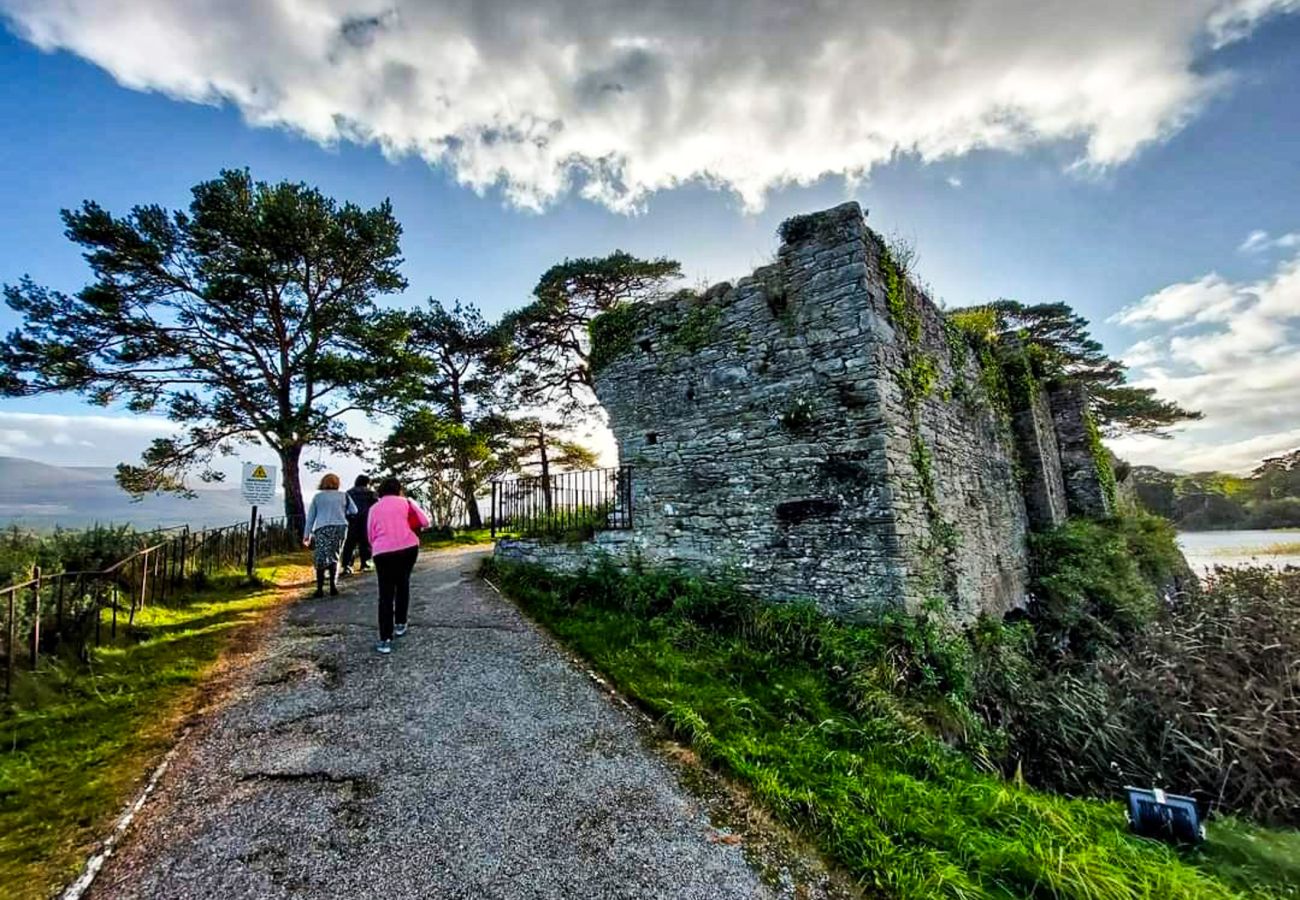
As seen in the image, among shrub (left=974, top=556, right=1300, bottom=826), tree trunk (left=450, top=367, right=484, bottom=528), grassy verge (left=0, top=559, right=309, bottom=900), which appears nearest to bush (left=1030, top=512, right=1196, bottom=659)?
shrub (left=974, top=556, right=1300, bottom=826)

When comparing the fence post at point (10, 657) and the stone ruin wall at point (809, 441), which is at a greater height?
the stone ruin wall at point (809, 441)

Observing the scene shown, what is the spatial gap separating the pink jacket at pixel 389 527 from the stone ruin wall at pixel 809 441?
303 cm

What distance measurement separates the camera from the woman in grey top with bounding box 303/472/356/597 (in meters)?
7.78

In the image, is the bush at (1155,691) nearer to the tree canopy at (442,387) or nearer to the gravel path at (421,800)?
the gravel path at (421,800)

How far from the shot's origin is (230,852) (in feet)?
8.77

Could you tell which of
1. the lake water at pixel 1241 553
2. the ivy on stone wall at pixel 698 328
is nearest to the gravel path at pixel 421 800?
the ivy on stone wall at pixel 698 328

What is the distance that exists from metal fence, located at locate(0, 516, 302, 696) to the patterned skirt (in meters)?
1.89

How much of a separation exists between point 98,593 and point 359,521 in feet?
12.2

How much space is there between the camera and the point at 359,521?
9.34 meters

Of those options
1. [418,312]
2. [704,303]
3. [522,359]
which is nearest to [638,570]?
[704,303]

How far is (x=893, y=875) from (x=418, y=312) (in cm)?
2005

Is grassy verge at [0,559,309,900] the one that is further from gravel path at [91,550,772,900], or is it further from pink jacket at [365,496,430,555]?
pink jacket at [365,496,430,555]

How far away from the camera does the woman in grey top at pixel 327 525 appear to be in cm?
778

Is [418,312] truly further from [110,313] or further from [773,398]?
[773,398]
